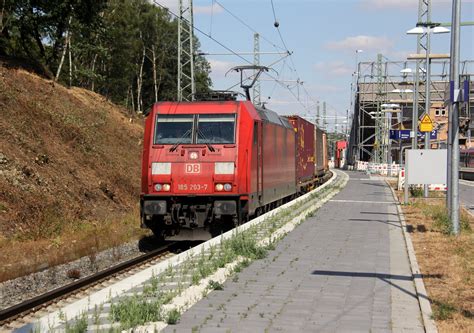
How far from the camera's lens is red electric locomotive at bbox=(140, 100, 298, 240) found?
14188mm

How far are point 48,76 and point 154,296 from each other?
22.2 meters

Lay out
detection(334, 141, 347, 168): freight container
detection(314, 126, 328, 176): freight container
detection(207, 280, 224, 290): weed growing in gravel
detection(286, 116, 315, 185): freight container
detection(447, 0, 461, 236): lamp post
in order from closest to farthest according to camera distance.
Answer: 1. detection(207, 280, 224, 290): weed growing in gravel
2. detection(447, 0, 461, 236): lamp post
3. detection(286, 116, 315, 185): freight container
4. detection(314, 126, 328, 176): freight container
5. detection(334, 141, 347, 168): freight container

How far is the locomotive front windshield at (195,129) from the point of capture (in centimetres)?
1479

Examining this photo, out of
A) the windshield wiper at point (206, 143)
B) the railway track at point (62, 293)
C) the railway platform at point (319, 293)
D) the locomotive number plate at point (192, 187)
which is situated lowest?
the railway track at point (62, 293)

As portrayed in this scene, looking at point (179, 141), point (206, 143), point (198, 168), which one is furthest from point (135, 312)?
point (179, 141)

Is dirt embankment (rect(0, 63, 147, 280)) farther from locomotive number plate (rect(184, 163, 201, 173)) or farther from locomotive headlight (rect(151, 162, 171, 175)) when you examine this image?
locomotive number plate (rect(184, 163, 201, 173))

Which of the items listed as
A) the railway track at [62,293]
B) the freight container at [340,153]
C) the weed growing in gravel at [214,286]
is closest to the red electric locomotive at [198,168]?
the railway track at [62,293]

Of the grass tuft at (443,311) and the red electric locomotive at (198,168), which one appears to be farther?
the red electric locomotive at (198,168)

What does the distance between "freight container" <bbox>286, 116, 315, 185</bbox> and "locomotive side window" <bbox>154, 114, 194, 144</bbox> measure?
1055cm

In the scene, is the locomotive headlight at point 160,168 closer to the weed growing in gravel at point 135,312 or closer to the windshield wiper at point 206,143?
the windshield wiper at point 206,143

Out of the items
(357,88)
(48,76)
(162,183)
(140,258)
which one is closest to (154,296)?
(140,258)

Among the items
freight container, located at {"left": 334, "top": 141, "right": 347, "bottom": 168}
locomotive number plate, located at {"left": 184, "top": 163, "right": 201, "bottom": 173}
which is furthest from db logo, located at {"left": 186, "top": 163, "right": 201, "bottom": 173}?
freight container, located at {"left": 334, "top": 141, "right": 347, "bottom": 168}

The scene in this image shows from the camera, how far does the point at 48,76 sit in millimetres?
28156

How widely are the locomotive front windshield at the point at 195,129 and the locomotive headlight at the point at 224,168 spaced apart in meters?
0.58
